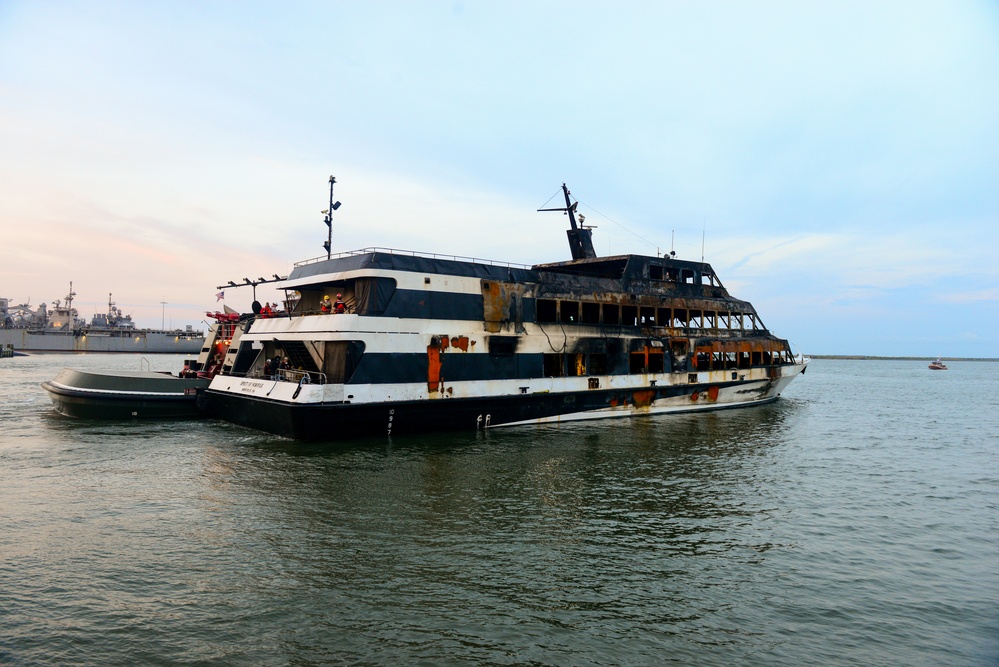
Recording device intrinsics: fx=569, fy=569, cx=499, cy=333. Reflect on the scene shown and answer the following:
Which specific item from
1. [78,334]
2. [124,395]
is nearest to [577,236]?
[124,395]

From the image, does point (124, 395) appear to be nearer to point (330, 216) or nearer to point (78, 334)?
point (330, 216)

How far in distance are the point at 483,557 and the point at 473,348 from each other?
13086 mm

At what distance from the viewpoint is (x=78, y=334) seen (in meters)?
111

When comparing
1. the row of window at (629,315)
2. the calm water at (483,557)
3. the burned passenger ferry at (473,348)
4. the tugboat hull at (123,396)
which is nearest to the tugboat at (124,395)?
the tugboat hull at (123,396)

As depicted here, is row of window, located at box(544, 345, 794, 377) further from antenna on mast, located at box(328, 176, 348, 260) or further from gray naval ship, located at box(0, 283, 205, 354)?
gray naval ship, located at box(0, 283, 205, 354)

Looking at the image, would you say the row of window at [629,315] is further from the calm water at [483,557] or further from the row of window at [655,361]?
the calm water at [483,557]

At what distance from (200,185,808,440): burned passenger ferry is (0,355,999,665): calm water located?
7.21 feet

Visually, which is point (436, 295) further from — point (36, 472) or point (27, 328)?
point (27, 328)

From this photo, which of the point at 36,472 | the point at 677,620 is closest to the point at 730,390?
the point at 677,620

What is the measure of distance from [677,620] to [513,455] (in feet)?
35.2

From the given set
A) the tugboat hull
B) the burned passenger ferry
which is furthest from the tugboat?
the burned passenger ferry

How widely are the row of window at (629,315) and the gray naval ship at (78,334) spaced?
9201 centimetres

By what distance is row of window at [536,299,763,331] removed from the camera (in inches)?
1006

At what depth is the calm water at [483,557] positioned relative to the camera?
7.24 meters
